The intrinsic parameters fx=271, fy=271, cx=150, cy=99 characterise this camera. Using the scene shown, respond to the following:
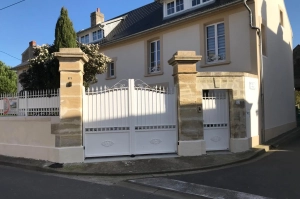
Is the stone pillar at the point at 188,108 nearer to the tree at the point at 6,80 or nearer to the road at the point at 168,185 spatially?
the road at the point at 168,185

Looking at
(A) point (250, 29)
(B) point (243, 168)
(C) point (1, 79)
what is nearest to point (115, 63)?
(A) point (250, 29)

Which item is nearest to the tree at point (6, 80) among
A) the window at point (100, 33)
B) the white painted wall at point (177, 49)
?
the window at point (100, 33)

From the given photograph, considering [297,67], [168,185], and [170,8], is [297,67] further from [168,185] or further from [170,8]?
[168,185]

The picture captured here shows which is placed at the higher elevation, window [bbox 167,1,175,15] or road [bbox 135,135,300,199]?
window [bbox 167,1,175,15]

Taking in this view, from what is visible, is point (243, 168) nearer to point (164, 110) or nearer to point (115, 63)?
point (164, 110)

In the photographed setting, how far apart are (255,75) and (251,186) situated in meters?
5.80

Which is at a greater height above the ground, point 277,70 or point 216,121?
point 277,70

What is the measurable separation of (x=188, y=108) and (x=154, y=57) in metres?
6.88

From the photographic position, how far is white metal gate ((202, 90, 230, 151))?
28.9 ft

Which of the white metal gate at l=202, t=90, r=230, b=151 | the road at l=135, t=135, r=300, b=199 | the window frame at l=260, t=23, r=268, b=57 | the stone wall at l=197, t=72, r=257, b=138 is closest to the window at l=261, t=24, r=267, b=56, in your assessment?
the window frame at l=260, t=23, r=268, b=57

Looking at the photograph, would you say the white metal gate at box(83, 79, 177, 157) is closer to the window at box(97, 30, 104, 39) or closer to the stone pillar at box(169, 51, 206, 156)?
the stone pillar at box(169, 51, 206, 156)

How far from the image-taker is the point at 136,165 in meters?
7.29

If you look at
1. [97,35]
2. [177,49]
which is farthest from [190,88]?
[97,35]

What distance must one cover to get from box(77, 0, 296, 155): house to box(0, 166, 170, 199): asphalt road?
331 centimetres
